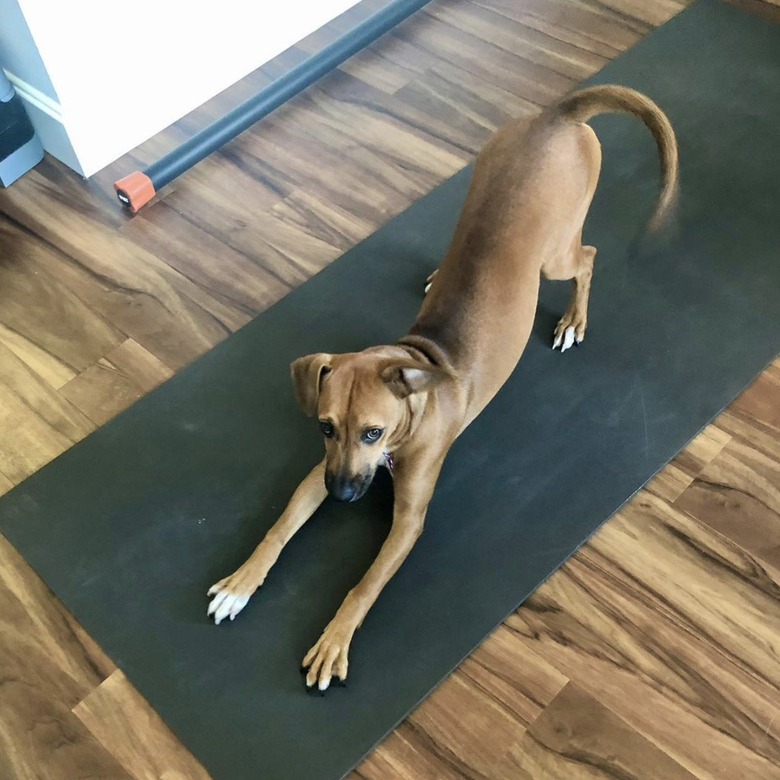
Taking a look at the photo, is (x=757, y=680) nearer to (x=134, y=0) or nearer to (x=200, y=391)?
(x=200, y=391)

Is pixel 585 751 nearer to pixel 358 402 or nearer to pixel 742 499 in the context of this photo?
pixel 742 499

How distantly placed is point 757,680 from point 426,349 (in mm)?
1006

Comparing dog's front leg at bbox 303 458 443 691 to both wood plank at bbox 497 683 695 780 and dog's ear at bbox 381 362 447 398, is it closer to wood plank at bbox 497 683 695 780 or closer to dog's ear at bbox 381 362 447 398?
dog's ear at bbox 381 362 447 398

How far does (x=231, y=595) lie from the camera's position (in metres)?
1.86

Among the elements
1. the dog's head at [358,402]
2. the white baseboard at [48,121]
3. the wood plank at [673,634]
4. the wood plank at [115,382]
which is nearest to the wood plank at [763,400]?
the wood plank at [673,634]

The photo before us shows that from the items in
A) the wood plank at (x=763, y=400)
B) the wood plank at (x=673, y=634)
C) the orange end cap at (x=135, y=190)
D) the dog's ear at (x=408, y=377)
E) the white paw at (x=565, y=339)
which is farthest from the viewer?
the orange end cap at (x=135, y=190)

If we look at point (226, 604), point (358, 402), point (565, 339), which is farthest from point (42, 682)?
point (565, 339)

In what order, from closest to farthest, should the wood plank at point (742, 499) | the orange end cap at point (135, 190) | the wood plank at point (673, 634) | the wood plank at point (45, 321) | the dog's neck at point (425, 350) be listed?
the wood plank at point (673, 634), the dog's neck at point (425, 350), the wood plank at point (742, 499), the wood plank at point (45, 321), the orange end cap at point (135, 190)

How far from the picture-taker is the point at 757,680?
1.80 m

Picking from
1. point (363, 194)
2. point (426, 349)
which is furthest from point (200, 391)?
point (363, 194)

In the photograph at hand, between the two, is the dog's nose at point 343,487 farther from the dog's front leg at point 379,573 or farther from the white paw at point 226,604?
the white paw at point 226,604

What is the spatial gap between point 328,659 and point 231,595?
0.26 metres

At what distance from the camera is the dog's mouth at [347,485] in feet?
5.56

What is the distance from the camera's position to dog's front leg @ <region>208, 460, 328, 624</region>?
1863 mm
